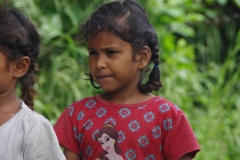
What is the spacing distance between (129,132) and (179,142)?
0.26m

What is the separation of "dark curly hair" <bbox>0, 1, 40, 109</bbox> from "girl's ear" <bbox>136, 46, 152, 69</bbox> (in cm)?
64

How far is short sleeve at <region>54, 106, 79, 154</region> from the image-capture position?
135 inches

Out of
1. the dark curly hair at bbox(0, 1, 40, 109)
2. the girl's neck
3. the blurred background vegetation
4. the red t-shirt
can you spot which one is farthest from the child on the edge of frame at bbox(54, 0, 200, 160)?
the blurred background vegetation

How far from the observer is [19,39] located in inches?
114

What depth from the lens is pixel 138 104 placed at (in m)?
3.44

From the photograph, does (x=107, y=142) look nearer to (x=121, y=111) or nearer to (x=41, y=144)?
(x=121, y=111)

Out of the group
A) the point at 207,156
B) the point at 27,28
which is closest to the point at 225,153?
the point at 207,156

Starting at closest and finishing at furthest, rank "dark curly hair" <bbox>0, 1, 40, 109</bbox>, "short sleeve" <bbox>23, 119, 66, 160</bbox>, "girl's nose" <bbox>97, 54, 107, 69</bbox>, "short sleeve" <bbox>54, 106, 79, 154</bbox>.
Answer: "short sleeve" <bbox>23, 119, 66, 160</bbox>
"dark curly hair" <bbox>0, 1, 40, 109</bbox>
"girl's nose" <bbox>97, 54, 107, 69</bbox>
"short sleeve" <bbox>54, 106, 79, 154</bbox>

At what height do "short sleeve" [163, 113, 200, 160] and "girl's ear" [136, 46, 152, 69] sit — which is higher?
"girl's ear" [136, 46, 152, 69]

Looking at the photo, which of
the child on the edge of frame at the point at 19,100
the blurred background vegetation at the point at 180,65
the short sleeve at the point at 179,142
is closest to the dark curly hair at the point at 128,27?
the short sleeve at the point at 179,142

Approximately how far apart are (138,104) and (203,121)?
2.64 m

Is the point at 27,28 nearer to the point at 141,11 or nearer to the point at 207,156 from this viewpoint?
the point at 141,11

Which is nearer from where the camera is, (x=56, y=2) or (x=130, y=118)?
(x=130, y=118)

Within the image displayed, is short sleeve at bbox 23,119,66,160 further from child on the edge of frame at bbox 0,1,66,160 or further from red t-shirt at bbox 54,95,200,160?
red t-shirt at bbox 54,95,200,160
